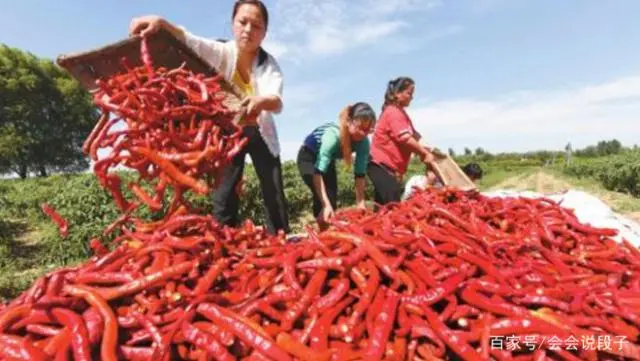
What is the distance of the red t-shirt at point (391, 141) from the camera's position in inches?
228

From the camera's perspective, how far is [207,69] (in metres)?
3.46

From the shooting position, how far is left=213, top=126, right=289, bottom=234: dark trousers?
13.7 ft

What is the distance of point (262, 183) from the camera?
178 inches

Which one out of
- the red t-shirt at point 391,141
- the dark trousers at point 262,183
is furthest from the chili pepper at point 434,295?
the red t-shirt at point 391,141

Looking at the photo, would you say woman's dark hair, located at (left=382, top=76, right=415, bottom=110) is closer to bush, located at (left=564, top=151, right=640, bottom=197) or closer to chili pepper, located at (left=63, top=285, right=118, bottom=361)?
chili pepper, located at (left=63, top=285, right=118, bottom=361)

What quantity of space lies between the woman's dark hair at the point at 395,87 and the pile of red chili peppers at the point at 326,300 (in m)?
3.63

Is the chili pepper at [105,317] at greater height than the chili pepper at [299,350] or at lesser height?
greater

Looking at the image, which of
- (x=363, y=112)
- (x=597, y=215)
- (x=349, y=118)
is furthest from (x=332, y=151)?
(x=597, y=215)

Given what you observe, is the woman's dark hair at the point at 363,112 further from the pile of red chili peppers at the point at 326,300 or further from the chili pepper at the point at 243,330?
the chili pepper at the point at 243,330

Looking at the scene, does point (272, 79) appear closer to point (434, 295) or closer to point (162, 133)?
point (162, 133)

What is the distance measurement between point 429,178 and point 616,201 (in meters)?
12.8

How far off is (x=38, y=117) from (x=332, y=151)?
159ft

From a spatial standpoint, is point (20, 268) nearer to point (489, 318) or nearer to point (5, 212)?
point (5, 212)

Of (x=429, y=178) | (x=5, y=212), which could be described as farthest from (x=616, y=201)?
(x=5, y=212)
